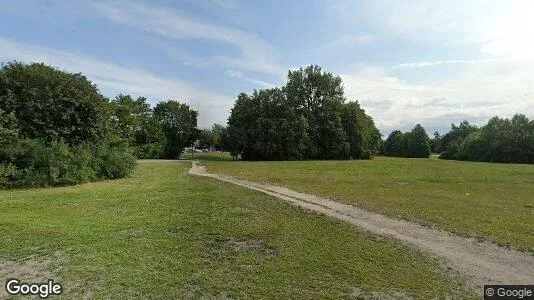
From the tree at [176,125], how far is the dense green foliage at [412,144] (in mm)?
56776

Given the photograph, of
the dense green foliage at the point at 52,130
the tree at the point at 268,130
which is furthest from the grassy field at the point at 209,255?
the tree at the point at 268,130

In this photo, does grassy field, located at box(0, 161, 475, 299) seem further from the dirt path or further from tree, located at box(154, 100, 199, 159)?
tree, located at box(154, 100, 199, 159)

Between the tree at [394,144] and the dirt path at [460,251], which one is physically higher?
the tree at [394,144]

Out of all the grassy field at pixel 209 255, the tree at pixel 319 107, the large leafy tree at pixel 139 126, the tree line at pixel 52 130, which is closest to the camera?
the grassy field at pixel 209 255

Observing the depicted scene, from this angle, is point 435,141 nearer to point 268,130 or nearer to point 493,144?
point 493,144

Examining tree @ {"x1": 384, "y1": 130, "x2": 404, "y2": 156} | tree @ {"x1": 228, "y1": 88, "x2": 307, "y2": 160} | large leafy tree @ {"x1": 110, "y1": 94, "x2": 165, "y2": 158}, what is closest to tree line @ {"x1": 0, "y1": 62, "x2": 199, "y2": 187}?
large leafy tree @ {"x1": 110, "y1": 94, "x2": 165, "y2": 158}

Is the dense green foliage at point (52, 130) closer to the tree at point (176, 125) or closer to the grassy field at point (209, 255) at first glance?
the grassy field at point (209, 255)

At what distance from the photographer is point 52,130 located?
20547mm

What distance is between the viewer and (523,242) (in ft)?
25.3

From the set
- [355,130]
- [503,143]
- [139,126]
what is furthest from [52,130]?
[503,143]

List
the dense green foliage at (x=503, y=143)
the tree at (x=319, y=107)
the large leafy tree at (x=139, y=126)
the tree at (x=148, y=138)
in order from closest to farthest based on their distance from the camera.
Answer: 1. the large leafy tree at (x=139, y=126)
2. the tree at (x=148, y=138)
3. the tree at (x=319, y=107)
4. the dense green foliage at (x=503, y=143)

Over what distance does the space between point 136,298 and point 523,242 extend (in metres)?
8.20

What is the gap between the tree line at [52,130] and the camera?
1769cm

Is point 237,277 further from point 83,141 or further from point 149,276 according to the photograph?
point 83,141
